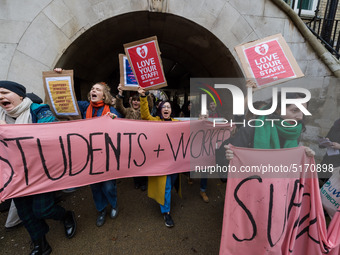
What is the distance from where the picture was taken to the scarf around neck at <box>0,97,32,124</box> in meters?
1.93

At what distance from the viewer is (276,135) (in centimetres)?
194

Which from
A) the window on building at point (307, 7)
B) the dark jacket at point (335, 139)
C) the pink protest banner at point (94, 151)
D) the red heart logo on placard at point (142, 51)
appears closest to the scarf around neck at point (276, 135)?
the pink protest banner at point (94, 151)

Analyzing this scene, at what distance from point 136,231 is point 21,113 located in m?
2.18

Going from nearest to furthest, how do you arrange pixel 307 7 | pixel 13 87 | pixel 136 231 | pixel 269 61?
pixel 13 87, pixel 269 61, pixel 136 231, pixel 307 7

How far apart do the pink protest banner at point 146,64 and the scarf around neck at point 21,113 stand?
56.6 inches

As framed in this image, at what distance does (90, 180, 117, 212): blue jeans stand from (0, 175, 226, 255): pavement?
32 cm

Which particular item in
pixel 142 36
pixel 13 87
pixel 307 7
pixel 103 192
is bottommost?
pixel 103 192

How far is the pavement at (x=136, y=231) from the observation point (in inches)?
85.2

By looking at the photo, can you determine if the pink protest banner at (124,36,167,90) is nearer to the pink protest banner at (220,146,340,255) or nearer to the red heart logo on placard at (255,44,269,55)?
the red heart logo on placard at (255,44,269,55)

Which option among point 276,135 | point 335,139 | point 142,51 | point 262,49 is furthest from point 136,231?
point 335,139

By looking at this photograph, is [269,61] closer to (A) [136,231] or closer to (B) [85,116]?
(B) [85,116]

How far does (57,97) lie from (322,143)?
3830mm

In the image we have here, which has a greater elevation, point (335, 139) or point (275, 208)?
point (335, 139)

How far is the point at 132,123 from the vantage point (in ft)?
7.74
